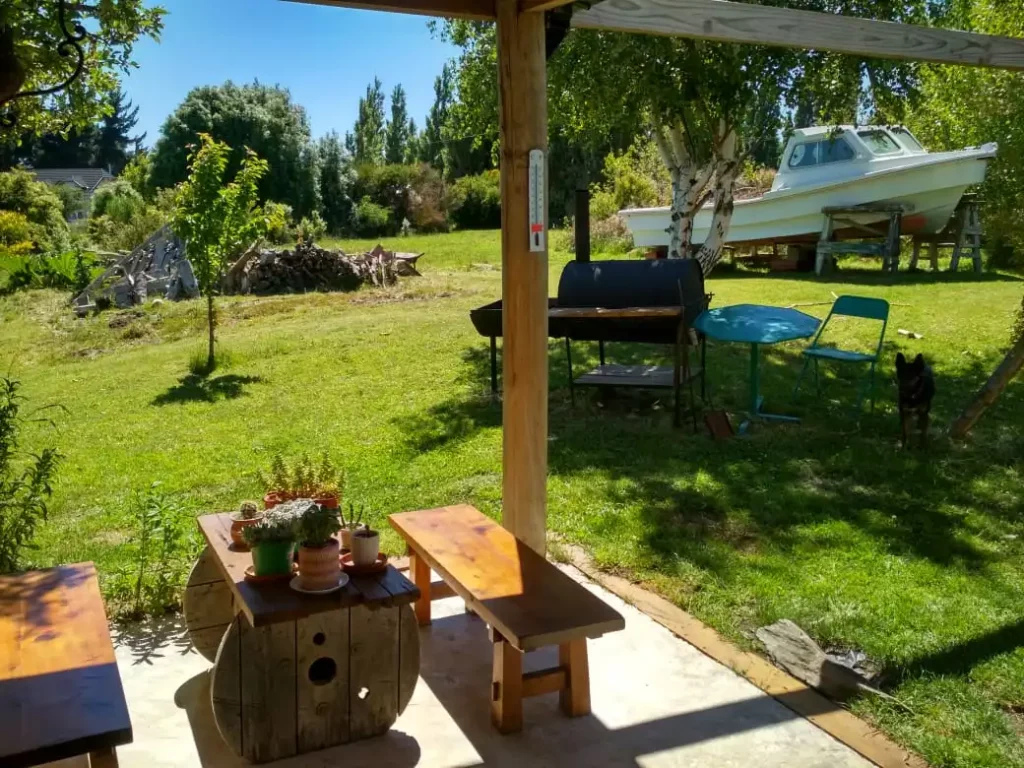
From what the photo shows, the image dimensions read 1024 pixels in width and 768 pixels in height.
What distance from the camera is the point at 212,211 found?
10.5m

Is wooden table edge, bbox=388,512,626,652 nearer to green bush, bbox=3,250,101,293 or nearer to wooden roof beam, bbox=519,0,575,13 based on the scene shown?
wooden roof beam, bbox=519,0,575,13

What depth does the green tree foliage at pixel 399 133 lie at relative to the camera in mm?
44875

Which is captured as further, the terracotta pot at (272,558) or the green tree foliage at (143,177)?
the green tree foliage at (143,177)

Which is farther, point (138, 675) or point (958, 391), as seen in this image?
point (958, 391)

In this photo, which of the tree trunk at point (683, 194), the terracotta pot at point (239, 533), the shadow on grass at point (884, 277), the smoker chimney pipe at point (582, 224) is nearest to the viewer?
the terracotta pot at point (239, 533)

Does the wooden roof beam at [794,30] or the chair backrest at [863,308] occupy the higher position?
the wooden roof beam at [794,30]

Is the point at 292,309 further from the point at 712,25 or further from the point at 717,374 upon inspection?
the point at 712,25

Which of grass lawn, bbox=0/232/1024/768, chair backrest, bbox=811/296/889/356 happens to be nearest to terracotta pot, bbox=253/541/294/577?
grass lawn, bbox=0/232/1024/768

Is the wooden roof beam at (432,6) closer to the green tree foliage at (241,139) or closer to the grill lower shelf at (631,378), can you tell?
the grill lower shelf at (631,378)

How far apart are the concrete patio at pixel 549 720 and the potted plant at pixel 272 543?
0.63 meters

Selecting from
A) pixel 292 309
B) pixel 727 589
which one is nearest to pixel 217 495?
pixel 727 589

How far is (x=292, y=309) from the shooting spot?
1493 centimetres

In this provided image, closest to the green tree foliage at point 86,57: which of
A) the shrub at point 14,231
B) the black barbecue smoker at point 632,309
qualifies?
the black barbecue smoker at point 632,309

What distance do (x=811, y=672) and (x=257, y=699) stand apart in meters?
2.03
